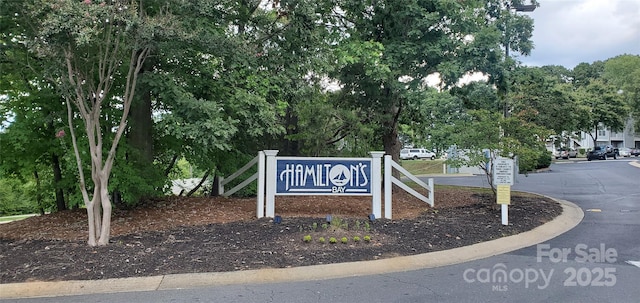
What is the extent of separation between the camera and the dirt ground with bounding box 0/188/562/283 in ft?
18.7

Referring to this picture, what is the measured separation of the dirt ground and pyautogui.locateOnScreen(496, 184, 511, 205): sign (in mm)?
474

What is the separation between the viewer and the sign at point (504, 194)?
8.48 meters

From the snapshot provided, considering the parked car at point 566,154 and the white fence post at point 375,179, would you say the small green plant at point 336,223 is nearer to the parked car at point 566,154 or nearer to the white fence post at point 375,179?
the white fence post at point 375,179

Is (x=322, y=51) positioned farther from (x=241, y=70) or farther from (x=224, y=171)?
(x=224, y=171)

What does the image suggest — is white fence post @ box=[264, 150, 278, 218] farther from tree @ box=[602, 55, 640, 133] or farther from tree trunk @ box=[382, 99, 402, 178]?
tree @ box=[602, 55, 640, 133]

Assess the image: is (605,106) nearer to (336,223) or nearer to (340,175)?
(340,175)

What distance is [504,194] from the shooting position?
8516mm

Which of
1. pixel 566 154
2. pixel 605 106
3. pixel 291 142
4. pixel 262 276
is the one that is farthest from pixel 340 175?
pixel 605 106

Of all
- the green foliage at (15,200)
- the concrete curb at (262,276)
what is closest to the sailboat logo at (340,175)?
the concrete curb at (262,276)

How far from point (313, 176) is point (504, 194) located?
3819 mm

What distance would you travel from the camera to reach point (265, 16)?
9852mm

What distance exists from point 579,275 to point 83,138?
27.4 feet

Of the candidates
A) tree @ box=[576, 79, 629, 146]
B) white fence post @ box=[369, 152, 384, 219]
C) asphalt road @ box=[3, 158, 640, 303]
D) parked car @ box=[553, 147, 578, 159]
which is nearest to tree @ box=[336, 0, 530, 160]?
white fence post @ box=[369, 152, 384, 219]

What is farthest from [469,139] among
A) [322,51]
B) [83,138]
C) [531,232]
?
[83,138]
